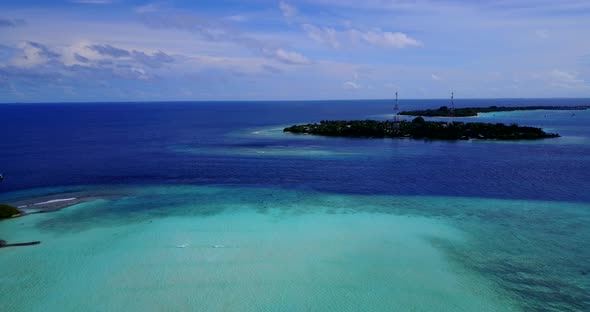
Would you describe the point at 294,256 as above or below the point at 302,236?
below

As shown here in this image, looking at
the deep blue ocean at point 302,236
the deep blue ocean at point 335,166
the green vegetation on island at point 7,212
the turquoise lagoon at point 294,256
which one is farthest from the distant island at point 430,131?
the green vegetation on island at point 7,212

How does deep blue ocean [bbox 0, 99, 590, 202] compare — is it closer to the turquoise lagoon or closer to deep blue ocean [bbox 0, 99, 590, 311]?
deep blue ocean [bbox 0, 99, 590, 311]

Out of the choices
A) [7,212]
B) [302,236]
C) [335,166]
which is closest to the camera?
[302,236]

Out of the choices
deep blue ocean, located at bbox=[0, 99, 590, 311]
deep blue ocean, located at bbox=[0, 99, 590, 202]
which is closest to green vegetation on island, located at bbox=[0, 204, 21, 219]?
deep blue ocean, located at bbox=[0, 99, 590, 311]

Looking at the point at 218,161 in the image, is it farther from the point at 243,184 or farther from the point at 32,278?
the point at 32,278

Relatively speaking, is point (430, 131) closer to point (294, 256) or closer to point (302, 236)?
point (302, 236)

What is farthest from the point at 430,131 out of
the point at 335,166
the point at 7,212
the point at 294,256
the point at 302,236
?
the point at 7,212
